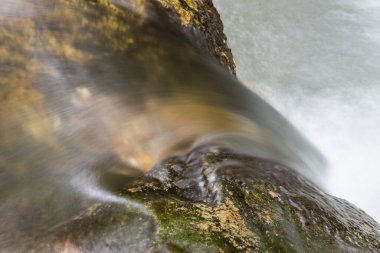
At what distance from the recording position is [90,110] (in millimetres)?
2727

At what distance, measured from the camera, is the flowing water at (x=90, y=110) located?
2270 mm

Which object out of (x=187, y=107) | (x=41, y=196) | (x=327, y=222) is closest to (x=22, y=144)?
(x=41, y=196)

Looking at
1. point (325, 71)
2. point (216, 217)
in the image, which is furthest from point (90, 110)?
point (325, 71)

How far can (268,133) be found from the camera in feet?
11.9

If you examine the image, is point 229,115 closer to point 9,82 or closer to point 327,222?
point 327,222

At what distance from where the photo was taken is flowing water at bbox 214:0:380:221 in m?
6.30

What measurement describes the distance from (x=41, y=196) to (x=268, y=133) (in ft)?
6.72

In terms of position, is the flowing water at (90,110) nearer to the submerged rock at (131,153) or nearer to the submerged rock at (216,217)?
the submerged rock at (131,153)

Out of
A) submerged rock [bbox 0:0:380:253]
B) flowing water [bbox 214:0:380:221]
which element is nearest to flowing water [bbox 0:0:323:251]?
submerged rock [bbox 0:0:380:253]

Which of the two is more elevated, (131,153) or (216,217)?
(216,217)

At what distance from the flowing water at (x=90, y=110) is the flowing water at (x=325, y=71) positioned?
2.83 metres

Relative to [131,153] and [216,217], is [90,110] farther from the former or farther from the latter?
[216,217]

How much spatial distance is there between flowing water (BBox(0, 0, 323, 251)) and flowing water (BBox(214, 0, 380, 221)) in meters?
2.83

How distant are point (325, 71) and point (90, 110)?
603cm
